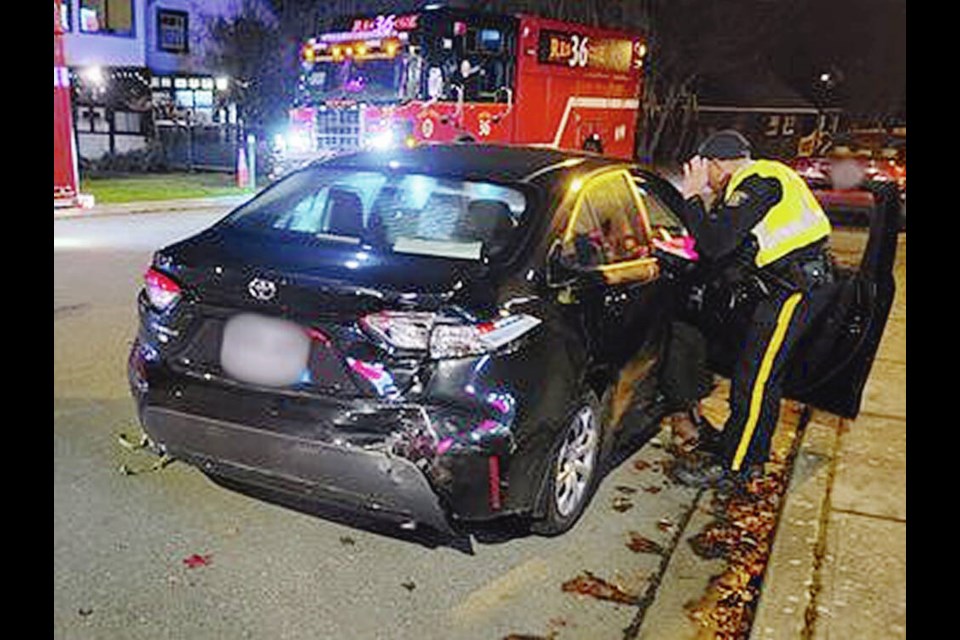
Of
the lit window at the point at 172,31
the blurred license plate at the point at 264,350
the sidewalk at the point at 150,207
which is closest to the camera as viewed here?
the blurred license plate at the point at 264,350

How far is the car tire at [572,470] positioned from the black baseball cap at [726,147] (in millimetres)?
1491

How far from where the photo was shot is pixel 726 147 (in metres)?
4.59

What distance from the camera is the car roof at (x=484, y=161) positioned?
4121mm

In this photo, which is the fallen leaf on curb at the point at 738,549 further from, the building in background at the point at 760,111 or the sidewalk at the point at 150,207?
the building in background at the point at 760,111

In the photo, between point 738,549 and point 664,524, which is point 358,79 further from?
point 738,549

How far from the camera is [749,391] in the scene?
463cm

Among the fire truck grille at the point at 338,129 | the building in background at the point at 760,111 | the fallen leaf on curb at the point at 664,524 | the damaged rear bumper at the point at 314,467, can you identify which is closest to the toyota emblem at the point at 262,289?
the damaged rear bumper at the point at 314,467

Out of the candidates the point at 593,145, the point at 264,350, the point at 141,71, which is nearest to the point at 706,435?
the point at 264,350

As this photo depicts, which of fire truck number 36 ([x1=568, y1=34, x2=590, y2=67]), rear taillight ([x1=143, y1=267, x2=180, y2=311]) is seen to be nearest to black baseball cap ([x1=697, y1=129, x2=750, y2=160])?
rear taillight ([x1=143, y1=267, x2=180, y2=311])

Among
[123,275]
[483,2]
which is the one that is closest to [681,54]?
[483,2]

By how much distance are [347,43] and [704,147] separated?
12.1 meters

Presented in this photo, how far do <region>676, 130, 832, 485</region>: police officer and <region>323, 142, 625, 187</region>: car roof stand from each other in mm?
563

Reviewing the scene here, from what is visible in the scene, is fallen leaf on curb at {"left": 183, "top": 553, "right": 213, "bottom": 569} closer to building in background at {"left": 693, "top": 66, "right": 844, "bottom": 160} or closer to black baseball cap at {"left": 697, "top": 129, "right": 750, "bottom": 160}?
black baseball cap at {"left": 697, "top": 129, "right": 750, "bottom": 160}

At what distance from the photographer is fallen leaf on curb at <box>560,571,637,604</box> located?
11.6ft
